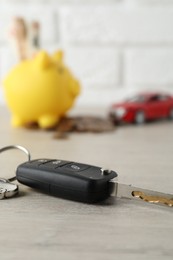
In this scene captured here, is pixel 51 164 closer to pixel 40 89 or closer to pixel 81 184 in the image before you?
pixel 81 184

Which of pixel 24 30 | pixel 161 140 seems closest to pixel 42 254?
pixel 161 140

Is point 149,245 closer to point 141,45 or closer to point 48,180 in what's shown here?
point 48,180

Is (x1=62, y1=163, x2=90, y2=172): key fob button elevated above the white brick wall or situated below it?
below

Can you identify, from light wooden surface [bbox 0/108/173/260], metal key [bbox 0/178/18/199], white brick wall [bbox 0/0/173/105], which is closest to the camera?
light wooden surface [bbox 0/108/173/260]

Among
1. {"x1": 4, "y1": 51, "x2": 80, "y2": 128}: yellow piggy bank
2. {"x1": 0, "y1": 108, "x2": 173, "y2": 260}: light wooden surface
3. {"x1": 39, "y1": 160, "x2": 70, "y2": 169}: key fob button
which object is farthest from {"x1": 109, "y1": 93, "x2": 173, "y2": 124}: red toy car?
{"x1": 39, "y1": 160, "x2": 70, "y2": 169}: key fob button

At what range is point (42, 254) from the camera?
285mm

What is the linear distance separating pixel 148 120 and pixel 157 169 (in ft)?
1.04

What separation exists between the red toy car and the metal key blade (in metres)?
0.39

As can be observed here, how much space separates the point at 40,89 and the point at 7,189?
32 cm

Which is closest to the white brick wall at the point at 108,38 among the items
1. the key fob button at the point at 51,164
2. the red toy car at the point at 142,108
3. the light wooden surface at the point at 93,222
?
the red toy car at the point at 142,108

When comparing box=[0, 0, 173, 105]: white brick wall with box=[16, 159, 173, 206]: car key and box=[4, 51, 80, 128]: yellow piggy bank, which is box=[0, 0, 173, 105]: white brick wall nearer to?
box=[4, 51, 80, 128]: yellow piggy bank

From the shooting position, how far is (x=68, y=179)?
1.21 ft

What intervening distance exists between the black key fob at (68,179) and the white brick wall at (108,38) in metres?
0.69

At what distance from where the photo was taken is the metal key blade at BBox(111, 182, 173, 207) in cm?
35
